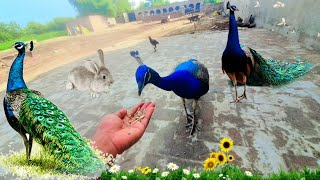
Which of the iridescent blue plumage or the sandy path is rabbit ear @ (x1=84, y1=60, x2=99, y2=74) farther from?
the sandy path

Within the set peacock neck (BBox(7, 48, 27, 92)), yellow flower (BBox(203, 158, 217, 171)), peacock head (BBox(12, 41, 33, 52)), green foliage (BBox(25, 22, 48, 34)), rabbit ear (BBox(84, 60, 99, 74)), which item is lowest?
green foliage (BBox(25, 22, 48, 34))

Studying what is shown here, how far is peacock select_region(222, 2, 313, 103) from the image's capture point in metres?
3.82

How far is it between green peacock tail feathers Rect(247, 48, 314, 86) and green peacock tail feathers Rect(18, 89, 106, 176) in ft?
12.2

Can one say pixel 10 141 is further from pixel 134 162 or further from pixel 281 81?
pixel 281 81

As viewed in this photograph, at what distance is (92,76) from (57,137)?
258 centimetres

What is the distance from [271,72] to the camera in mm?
4535

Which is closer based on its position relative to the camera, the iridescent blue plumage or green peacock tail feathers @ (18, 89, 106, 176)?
green peacock tail feathers @ (18, 89, 106, 176)

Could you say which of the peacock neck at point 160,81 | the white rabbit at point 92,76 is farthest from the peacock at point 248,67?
the white rabbit at point 92,76

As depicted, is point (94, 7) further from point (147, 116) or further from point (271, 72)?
point (147, 116)

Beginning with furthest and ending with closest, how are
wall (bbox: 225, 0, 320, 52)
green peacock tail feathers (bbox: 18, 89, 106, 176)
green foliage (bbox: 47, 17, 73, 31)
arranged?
green foliage (bbox: 47, 17, 73, 31)
wall (bbox: 225, 0, 320, 52)
green peacock tail feathers (bbox: 18, 89, 106, 176)

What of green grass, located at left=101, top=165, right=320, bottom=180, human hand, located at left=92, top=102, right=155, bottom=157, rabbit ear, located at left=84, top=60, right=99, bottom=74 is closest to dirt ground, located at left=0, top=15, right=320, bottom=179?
green grass, located at left=101, top=165, right=320, bottom=180

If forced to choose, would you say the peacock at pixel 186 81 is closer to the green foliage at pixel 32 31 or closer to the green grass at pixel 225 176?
the green grass at pixel 225 176

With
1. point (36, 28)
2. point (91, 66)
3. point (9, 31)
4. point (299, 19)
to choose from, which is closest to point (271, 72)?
point (91, 66)

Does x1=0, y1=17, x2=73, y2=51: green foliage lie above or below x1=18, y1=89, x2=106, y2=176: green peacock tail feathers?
below
